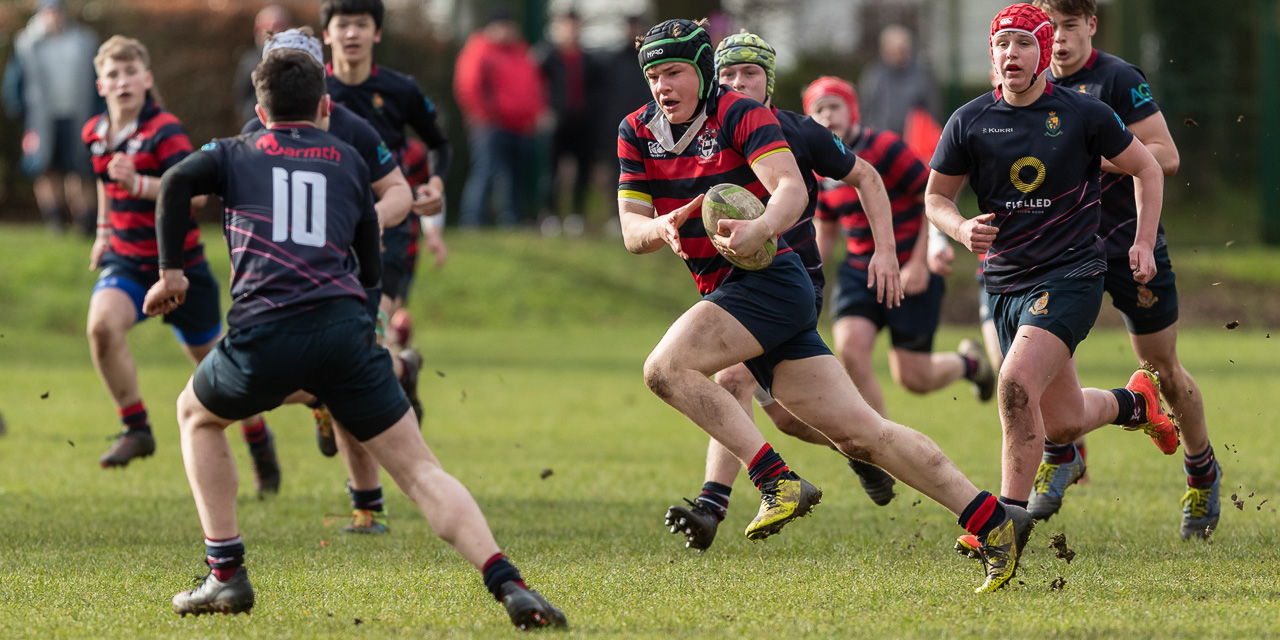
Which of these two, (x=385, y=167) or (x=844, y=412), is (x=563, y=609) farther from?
(x=385, y=167)

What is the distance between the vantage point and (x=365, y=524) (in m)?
6.56

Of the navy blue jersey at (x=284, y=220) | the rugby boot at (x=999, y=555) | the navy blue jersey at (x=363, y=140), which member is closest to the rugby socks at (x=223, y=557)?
the navy blue jersey at (x=284, y=220)

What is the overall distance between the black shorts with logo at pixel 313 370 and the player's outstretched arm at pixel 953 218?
2126 mm

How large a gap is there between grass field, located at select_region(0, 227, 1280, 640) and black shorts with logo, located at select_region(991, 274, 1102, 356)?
876 millimetres

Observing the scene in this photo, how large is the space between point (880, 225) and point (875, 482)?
1652 mm

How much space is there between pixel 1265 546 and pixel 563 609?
288 cm

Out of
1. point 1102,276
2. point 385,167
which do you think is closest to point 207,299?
point 385,167

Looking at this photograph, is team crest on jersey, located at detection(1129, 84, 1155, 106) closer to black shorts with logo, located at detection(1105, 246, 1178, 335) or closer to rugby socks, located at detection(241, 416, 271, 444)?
black shorts with logo, located at detection(1105, 246, 1178, 335)

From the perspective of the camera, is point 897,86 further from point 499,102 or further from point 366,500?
point 366,500

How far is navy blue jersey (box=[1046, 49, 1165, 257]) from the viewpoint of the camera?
595 cm

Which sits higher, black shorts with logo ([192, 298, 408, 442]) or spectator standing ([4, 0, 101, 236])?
black shorts with logo ([192, 298, 408, 442])

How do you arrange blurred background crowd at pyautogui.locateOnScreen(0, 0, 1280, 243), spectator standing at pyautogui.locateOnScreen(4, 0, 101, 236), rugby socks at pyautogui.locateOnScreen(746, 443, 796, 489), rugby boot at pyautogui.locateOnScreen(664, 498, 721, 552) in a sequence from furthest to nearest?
blurred background crowd at pyautogui.locateOnScreen(0, 0, 1280, 243) → spectator standing at pyautogui.locateOnScreen(4, 0, 101, 236) → rugby boot at pyautogui.locateOnScreen(664, 498, 721, 552) → rugby socks at pyautogui.locateOnScreen(746, 443, 796, 489)

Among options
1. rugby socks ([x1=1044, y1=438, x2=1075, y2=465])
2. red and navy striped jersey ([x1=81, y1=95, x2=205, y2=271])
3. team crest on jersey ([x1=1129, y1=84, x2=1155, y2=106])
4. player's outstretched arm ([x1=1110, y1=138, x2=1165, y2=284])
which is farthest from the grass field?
team crest on jersey ([x1=1129, y1=84, x2=1155, y2=106])

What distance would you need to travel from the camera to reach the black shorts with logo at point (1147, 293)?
20.0 ft
